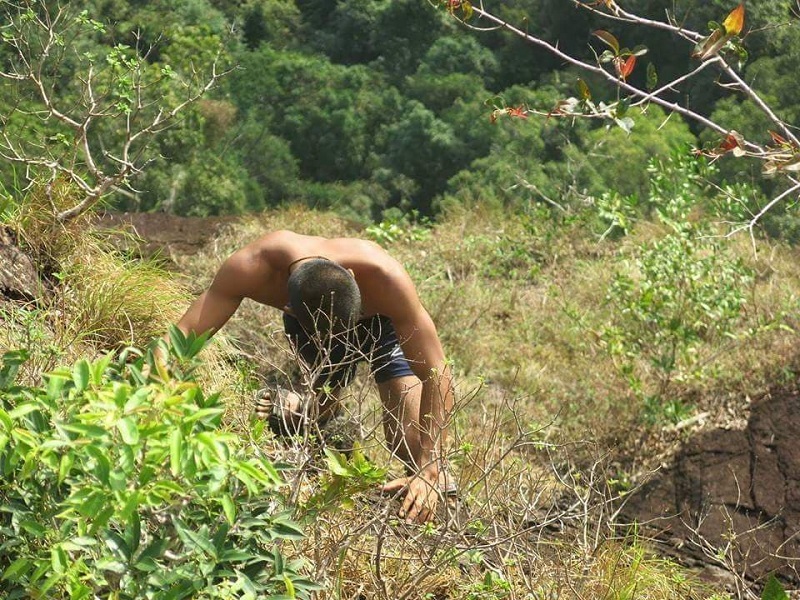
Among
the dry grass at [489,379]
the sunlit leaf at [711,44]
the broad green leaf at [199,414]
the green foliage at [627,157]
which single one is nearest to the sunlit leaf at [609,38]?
the sunlit leaf at [711,44]

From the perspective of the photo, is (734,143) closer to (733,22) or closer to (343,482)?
(733,22)

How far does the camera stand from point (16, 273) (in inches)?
231

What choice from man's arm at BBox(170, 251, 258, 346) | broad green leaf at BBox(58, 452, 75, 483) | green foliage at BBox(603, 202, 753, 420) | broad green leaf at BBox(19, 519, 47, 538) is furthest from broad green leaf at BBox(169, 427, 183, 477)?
green foliage at BBox(603, 202, 753, 420)

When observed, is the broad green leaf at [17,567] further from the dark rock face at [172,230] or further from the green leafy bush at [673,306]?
the dark rock face at [172,230]

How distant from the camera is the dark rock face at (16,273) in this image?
226 inches

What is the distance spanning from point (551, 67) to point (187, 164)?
342 inches

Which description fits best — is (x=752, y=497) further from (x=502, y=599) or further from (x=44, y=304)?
(x=44, y=304)

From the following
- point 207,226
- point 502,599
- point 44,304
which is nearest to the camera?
point 502,599

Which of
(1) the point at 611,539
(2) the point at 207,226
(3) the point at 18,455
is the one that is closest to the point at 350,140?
(2) the point at 207,226

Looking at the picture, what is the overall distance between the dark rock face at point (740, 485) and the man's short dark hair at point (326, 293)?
8.36 feet

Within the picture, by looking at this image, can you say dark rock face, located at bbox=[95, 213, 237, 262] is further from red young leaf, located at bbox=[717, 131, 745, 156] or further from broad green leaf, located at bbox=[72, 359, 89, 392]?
red young leaf, located at bbox=[717, 131, 745, 156]

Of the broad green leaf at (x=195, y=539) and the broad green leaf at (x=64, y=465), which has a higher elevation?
the broad green leaf at (x=64, y=465)

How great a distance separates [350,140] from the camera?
77.2 ft

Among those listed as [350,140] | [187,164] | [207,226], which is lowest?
[350,140]
